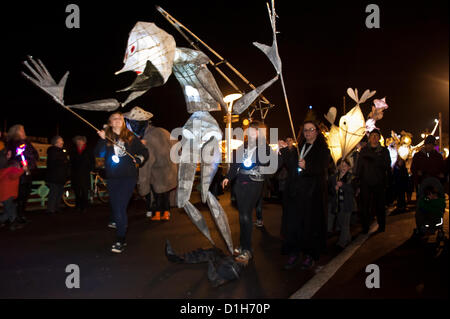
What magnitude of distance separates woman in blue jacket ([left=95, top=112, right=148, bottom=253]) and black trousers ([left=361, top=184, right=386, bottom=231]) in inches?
162

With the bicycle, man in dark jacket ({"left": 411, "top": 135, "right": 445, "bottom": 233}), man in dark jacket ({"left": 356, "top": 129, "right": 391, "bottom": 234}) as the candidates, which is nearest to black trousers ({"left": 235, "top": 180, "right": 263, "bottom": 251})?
man in dark jacket ({"left": 356, "top": 129, "right": 391, "bottom": 234})

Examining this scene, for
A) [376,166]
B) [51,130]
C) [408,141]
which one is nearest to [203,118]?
[376,166]

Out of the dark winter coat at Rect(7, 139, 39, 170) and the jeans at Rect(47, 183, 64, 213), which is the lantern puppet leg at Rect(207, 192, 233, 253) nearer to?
the dark winter coat at Rect(7, 139, 39, 170)

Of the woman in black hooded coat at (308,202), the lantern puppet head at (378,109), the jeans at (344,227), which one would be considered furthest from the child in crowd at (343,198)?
the lantern puppet head at (378,109)

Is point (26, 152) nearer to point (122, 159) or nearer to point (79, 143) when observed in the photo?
point (79, 143)

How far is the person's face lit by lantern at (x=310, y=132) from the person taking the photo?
4.69m

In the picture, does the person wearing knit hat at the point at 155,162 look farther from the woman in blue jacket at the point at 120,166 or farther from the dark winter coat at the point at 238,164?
the dark winter coat at the point at 238,164

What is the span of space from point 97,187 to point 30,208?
2.02m

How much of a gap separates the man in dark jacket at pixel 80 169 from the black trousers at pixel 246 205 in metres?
5.60

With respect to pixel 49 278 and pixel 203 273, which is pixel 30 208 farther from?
pixel 203 273

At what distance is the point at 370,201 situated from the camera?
6.83 meters

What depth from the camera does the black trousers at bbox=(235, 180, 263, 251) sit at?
4.64m

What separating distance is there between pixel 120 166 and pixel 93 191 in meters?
6.98

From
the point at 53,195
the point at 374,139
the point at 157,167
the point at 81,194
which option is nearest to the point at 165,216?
the point at 157,167
